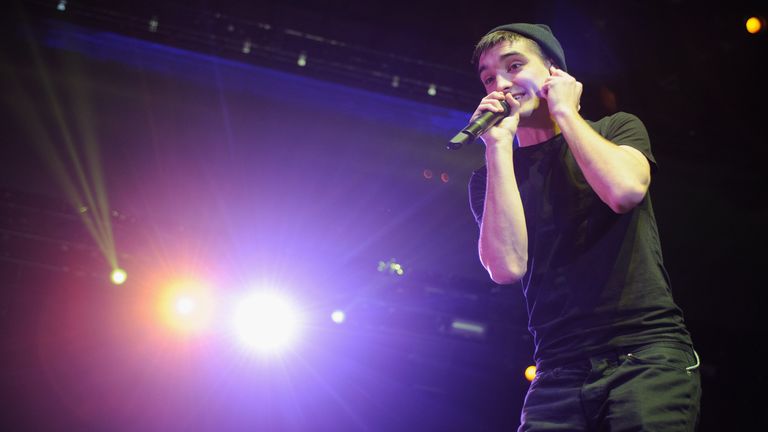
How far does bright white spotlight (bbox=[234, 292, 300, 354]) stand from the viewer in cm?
499

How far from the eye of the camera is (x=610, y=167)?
1395mm

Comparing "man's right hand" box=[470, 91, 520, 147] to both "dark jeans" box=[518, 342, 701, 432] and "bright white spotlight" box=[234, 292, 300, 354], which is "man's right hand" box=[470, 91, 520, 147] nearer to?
"dark jeans" box=[518, 342, 701, 432]

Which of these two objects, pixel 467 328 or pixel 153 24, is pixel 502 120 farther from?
pixel 467 328

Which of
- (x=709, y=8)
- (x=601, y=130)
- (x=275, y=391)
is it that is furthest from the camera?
(x=275, y=391)

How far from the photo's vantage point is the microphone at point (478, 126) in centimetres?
155

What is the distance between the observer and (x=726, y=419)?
5.15 metres

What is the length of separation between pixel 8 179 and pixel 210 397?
2.47m

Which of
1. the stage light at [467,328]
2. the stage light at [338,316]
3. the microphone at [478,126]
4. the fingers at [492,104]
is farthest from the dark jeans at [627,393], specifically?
the stage light at [467,328]

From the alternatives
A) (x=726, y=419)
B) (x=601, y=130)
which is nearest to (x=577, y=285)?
(x=601, y=130)

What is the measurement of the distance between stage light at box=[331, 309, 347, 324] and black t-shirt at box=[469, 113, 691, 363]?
3.47 meters

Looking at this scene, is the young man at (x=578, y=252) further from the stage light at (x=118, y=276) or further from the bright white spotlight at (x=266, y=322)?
the stage light at (x=118, y=276)

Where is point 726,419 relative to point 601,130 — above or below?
below

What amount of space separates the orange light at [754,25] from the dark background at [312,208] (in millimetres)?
286

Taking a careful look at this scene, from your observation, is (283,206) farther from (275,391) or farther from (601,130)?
(601,130)
